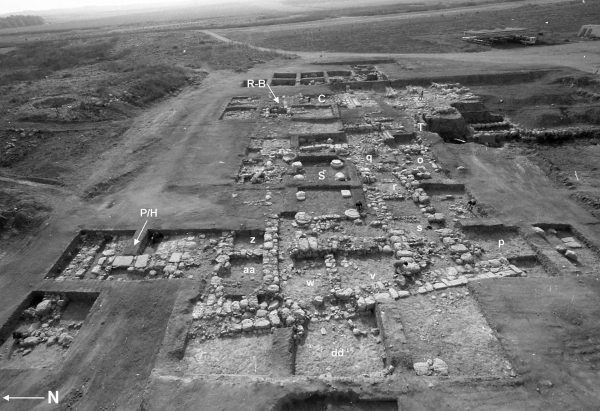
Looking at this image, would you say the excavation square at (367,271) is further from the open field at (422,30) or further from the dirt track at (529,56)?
the open field at (422,30)

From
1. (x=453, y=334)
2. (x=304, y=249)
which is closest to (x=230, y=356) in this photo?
(x=304, y=249)

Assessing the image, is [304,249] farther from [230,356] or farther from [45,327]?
[45,327]

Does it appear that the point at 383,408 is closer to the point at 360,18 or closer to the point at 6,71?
the point at 6,71

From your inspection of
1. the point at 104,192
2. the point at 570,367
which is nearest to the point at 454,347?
the point at 570,367

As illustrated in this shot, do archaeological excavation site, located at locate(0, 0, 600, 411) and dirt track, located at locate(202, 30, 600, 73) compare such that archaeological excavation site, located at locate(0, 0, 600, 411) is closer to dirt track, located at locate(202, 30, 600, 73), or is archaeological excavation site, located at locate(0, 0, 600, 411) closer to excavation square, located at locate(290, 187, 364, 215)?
excavation square, located at locate(290, 187, 364, 215)

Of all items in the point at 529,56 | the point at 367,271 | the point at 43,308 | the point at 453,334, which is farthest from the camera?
the point at 529,56

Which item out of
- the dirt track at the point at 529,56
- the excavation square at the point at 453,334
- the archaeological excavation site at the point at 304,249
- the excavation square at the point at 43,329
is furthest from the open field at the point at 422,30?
the excavation square at the point at 43,329
